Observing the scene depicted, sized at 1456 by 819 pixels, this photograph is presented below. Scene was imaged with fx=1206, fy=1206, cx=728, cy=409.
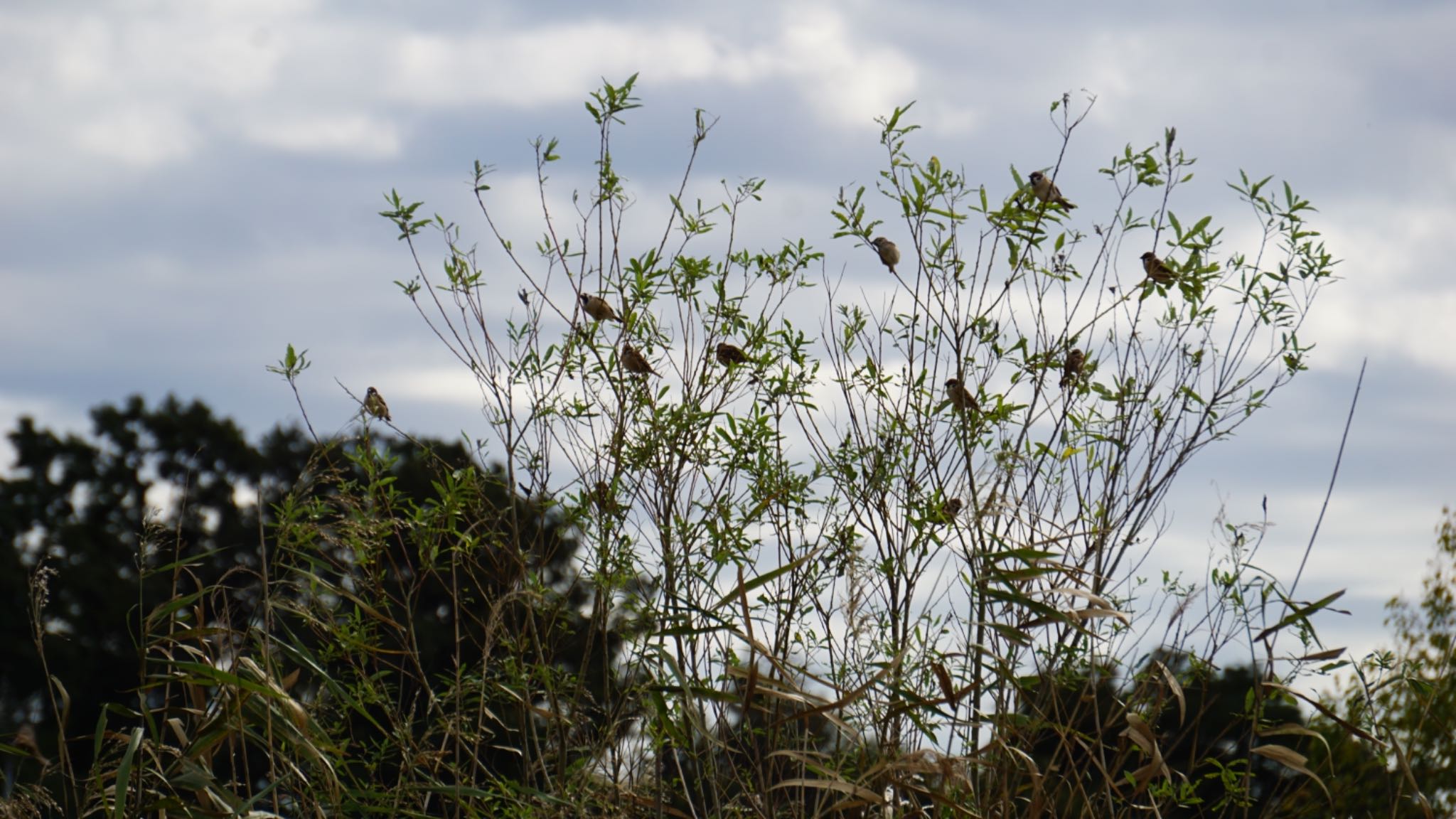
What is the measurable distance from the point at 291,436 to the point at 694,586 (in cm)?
1911

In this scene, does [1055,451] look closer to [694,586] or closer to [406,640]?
[694,586]

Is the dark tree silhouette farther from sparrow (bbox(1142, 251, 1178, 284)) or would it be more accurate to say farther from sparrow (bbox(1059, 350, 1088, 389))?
sparrow (bbox(1142, 251, 1178, 284))

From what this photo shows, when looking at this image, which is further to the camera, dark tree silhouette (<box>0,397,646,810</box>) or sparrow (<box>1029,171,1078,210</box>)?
sparrow (<box>1029,171,1078,210</box>)

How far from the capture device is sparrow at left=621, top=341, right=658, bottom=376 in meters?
3.97

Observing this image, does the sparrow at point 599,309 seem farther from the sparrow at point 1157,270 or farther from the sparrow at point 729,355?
the sparrow at point 1157,270

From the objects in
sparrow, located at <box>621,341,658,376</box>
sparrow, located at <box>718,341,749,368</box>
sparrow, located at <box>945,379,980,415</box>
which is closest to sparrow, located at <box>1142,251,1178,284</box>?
sparrow, located at <box>945,379,980,415</box>

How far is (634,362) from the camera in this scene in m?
3.97

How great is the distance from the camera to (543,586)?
3.86m

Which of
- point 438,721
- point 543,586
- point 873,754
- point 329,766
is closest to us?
point 329,766

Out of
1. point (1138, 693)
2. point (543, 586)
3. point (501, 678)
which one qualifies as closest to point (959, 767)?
point (1138, 693)

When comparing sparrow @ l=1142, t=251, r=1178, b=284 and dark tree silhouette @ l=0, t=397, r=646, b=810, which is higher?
sparrow @ l=1142, t=251, r=1178, b=284

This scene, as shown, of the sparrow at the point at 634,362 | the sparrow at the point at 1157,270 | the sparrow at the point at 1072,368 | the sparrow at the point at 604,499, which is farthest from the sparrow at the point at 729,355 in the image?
the sparrow at the point at 1157,270

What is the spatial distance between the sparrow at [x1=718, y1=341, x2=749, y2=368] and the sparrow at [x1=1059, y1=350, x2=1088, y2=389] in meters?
1.06

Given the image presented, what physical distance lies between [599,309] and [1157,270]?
184 centimetres
